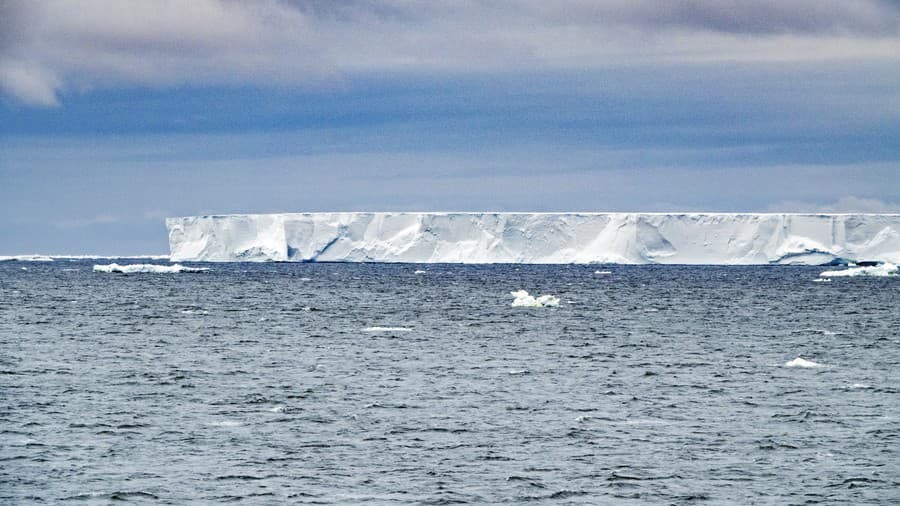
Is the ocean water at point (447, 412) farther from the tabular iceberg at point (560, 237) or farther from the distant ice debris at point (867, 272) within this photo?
the tabular iceberg at point (560, 237)

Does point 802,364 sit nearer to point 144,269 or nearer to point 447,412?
point 447,412

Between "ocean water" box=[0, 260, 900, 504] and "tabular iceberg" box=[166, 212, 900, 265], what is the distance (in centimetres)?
7031

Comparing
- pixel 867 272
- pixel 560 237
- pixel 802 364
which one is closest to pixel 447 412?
pixel 802 364

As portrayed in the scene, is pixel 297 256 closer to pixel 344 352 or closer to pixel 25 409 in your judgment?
pixel 344 352

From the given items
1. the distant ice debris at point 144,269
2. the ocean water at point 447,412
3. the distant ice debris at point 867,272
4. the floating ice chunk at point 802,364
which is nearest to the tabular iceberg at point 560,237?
the distant ice debris at point 867,272

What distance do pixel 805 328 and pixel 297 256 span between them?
3521 inches

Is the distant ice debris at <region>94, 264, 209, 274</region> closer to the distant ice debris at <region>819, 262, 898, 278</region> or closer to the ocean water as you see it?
the distant ice debris at <region>819, 262, 898, 278</region>

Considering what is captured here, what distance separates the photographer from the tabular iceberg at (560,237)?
11150cm

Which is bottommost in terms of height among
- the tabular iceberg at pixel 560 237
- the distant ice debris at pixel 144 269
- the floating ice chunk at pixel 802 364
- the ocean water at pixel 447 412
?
the ocean water at pixel 447 412

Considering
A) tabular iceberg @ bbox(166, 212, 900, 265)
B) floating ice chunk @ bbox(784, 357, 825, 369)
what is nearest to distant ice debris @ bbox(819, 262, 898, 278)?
tabular iceberg @ bbox(166, 212, 900, 265)

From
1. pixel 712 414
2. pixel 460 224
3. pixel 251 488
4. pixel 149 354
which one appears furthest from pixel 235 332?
pixel 460 224

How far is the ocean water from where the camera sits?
49.5 feet

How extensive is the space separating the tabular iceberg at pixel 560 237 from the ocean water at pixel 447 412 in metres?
70.3

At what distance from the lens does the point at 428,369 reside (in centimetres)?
2742
